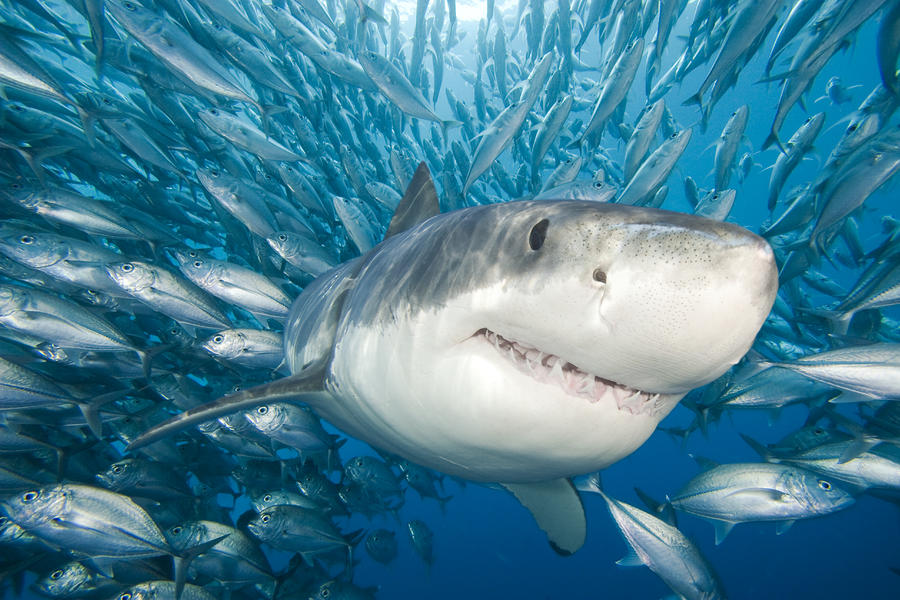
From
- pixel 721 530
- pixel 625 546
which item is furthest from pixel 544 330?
pixel 625 546

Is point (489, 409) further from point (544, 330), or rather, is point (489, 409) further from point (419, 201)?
point (419, 201)

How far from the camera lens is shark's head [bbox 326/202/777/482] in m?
0.89

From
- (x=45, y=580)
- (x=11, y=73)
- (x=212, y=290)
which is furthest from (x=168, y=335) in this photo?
(x=11, y=73)

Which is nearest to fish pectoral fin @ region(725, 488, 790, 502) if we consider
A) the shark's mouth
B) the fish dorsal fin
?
the shark's mouth

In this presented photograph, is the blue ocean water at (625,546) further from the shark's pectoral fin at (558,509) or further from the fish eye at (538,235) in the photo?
the fish eye at (538,235)

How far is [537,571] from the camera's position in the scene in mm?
24109

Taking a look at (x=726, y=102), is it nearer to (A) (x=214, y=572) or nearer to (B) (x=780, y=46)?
(B) (x=780, y=46)

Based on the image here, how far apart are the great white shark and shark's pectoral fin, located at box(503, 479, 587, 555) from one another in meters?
0.91

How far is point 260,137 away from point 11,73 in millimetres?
1801

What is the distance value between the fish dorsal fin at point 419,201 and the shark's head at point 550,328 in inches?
76.5

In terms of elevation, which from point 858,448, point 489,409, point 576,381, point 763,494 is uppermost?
point 576,381

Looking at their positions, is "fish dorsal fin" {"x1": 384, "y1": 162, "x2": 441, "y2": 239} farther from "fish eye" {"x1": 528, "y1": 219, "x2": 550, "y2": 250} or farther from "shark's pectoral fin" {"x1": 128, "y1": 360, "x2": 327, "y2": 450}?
"fish eye" {"x1": 528, "y1": 219, "x2": 550, "y2": 250}

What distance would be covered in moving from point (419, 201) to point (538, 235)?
9.23 ft

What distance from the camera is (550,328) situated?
1.04m
